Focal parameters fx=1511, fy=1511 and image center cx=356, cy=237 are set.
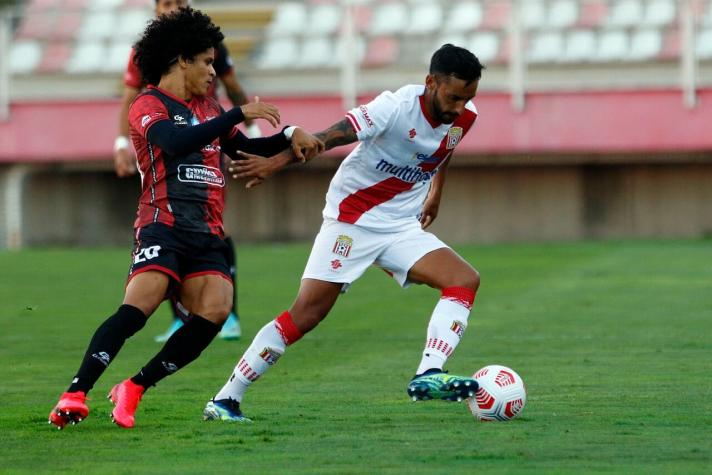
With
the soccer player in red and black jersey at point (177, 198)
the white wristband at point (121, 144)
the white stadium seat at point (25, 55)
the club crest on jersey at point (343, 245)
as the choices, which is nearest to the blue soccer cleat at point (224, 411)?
the soccer player in red and black jersey at point (177, 198)

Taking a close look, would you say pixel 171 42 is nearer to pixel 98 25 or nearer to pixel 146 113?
pixel 146 113

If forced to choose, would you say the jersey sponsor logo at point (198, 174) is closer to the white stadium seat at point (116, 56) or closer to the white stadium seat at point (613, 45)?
the white stadium seat at point (613, 45)

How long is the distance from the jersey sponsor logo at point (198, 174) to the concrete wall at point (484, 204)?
19358mm

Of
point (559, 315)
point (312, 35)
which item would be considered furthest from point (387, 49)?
point (559, 315)

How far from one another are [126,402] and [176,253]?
708mm

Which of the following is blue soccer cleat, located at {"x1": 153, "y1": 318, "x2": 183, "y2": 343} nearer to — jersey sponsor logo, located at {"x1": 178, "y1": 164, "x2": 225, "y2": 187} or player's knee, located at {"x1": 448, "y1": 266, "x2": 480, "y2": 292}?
jersey sponsor logo, located at {"x1": 178, "y1": 164, "x2": 225, "y2": 187}

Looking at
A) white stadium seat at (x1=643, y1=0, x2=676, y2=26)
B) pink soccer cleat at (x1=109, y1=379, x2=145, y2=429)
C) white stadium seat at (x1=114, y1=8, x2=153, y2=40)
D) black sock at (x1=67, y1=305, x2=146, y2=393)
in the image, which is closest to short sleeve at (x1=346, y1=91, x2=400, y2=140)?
black sock at (x1=67, y1=305, x2=146, y2=393)

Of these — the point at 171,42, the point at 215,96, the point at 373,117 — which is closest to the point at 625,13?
the point at 215,96

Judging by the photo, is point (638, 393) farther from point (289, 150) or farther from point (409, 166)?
point (289, 150)

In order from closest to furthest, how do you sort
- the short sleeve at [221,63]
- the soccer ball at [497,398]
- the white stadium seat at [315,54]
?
the soccer ball at [497,398]
the short sleeve at [221,63]
the white stadium seat at [315,54]

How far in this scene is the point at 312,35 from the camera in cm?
2700

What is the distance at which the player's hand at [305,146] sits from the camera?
22.3 feet

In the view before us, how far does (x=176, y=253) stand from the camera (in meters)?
6.88

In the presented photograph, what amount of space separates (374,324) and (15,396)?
483 centimetres
